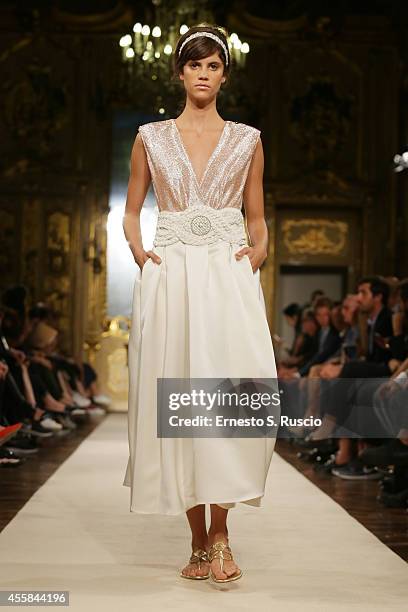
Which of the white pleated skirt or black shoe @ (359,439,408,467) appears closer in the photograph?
the white pleated skirt

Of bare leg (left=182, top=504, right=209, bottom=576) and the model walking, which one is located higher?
the model walking

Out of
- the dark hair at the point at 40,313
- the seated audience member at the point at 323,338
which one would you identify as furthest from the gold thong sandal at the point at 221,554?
the dark hair at the point at 40,313

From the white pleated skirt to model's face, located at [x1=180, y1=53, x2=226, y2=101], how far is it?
0.49 m

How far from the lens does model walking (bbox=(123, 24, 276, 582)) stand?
10.4 feet

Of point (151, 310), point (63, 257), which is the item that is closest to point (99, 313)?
point (63, 257)

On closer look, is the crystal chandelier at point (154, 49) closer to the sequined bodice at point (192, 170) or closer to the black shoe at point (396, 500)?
the black shoe at point (396, 500)

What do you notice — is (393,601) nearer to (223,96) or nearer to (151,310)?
(151,310)

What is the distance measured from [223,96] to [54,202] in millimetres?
3894

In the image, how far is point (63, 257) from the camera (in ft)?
46.4

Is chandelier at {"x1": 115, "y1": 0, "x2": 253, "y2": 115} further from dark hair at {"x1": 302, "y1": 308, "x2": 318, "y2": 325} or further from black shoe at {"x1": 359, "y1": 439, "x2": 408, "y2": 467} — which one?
black shoe at {"x1": 359, "y1": 439, "x2": 408, "y2": 467}

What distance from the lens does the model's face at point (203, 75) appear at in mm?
3352

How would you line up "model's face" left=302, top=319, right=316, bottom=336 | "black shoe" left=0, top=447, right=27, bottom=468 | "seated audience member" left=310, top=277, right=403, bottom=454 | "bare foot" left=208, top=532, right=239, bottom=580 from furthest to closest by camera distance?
"model's face" left=302, top=319, right=316, bottom=336 → "seated audience member" left=310, top=277, right=403, bottom=454 → "black shoe" left=0, top=447, right=27, bottom=468 → "bare foot" left=208, top=532, right=239, bottom=580

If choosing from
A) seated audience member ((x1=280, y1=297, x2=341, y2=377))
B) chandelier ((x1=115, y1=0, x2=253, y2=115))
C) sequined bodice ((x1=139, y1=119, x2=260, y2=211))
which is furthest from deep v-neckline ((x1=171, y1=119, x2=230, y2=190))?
chandelier ((x1=115, y1=0, x2=253, y2=115))

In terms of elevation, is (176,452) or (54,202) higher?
(54,202)
